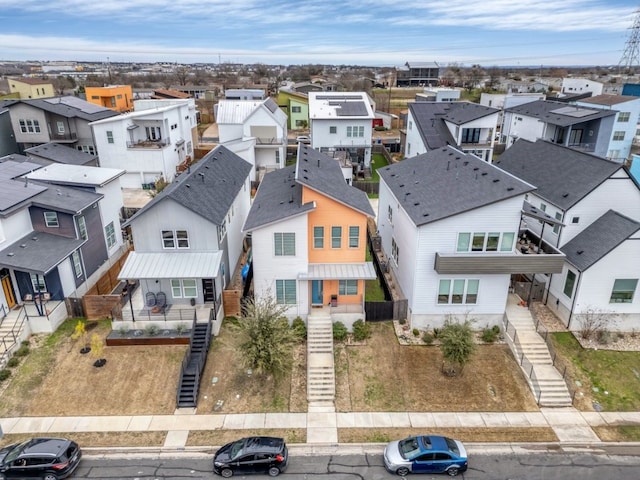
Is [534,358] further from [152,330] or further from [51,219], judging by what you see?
[51,219]

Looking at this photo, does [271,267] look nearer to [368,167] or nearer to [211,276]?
[211,276]

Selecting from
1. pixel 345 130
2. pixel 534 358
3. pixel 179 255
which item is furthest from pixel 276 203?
pixel 345 130

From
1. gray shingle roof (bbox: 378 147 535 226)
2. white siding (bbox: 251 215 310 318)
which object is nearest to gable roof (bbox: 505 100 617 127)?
gray shingle roof (bbox: 378 147 535 226)

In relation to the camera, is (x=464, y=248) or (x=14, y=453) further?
(x=464, y=248)

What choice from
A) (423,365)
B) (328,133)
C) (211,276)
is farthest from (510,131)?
(211,276)

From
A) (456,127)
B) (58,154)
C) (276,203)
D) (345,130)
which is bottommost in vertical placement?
(276,203)

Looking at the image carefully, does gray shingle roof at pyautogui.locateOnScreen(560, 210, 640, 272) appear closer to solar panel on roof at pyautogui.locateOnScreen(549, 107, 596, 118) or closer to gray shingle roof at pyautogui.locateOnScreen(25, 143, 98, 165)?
solar panel on roof at pyautogui.locateOnScreen(549, 107, 596, 118)

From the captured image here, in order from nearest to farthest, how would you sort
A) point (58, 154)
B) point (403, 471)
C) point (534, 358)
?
point (403, 471) < point (534, 358) < point (58, 154)

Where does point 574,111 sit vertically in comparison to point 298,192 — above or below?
above
